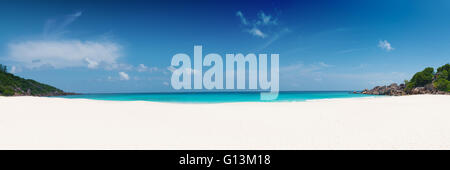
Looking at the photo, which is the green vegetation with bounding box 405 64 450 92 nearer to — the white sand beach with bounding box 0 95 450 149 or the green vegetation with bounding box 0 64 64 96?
the white sand beach with bounding box 0 95 450 149

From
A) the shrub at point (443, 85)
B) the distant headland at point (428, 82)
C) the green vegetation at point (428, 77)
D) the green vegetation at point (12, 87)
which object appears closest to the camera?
the shrub at point (443, 85)

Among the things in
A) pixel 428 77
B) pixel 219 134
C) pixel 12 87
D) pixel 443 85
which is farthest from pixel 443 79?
pixel 12 87

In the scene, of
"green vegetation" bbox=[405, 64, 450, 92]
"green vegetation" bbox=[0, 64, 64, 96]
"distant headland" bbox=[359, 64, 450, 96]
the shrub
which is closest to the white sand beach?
the shrub

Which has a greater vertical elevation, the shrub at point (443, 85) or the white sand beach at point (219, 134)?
the shrub at point (443, 85)

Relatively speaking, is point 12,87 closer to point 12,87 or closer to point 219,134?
point 12,87

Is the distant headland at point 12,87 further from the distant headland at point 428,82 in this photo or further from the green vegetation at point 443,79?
the green vegetation at point 443,79

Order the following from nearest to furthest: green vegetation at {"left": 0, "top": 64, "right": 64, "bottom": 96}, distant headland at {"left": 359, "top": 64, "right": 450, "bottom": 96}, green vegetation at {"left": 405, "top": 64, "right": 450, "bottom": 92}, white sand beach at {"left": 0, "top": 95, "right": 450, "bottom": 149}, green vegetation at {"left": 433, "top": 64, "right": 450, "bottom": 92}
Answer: white sand beach at {"left": 0, "top": 95, "right": 450, "bottom": 149}
green vegetation at {"left": 433, "top": 64, "right": 450, "bottom": 92}
distant headland at {"left": 359, "top": 64, "right": 450, "bottom": 96}
green vegetation at {"left": 405, "top": 64, "right": 450, "bottom": 92}
green vegetation at {"left": 0, "top": 64, "right": 64, "bottom": 96}

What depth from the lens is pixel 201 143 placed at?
3895mm

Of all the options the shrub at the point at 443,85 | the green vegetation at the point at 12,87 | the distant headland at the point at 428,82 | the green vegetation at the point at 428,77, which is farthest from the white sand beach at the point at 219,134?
the green vegetation at the point at 12,87

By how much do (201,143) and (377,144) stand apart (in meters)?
3.60

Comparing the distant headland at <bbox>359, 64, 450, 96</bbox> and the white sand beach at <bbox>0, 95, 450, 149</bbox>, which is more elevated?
the distant headland at <bbox>359, 64, 450, 96</bbox>
